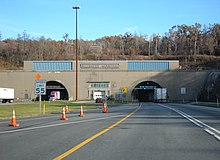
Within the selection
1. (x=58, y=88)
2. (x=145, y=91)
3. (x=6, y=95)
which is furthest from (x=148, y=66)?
(x=6, y=95)

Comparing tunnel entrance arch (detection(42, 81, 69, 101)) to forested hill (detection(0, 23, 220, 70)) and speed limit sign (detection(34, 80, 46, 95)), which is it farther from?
speed limit sign (detection(34, 80, 46, 95))

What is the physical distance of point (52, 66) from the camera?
326 ft

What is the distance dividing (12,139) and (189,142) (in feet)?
21.6

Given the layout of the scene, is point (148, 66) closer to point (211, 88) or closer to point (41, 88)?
point (211, 88)

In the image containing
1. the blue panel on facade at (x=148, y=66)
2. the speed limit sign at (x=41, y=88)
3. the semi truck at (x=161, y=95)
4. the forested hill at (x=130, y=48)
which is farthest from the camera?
the forested hill at (x=130, y=48)

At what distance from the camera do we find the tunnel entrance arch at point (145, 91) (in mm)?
102925

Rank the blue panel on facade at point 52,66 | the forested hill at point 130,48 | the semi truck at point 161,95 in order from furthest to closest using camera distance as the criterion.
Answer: the forested hill at point 130,48
the blue panel on facade at point 52,66
the semi truck at point 161,95

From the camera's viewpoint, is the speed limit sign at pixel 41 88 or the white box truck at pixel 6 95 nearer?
the speed limit sign at pixel 41 88

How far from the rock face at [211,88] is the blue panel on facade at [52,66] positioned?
38.6m

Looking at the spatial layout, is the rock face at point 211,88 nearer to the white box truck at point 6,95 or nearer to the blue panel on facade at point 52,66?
the blue panel on facade at point 52,66

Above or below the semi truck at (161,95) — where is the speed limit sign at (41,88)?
above

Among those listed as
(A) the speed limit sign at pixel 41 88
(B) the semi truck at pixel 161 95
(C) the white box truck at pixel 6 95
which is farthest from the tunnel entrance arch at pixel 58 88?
(A) the speed limit sign at pixel 41 88

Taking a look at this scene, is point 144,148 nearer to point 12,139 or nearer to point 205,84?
point 12,139

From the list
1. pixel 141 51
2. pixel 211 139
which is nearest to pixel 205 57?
pixel 141 51
